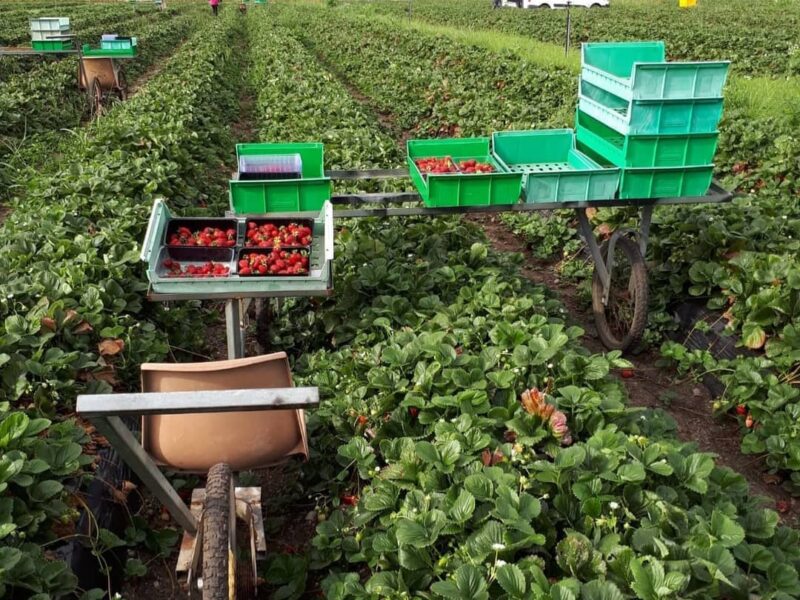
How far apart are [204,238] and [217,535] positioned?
Answer: 2921 mm

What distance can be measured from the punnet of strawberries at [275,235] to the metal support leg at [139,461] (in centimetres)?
219

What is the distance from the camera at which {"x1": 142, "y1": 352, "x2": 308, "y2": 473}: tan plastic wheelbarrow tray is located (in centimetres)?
325

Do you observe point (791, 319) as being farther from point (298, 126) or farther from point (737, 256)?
point (298, 126)

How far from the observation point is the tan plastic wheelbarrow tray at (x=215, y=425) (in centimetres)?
325

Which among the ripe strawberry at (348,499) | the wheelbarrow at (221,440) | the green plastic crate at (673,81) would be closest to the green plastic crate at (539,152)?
the green plastic crate at (673,81)

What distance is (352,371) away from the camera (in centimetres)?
448

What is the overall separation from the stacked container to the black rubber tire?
15652 millimetres

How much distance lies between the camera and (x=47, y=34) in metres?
15.5

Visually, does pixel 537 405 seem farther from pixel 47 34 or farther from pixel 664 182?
pixel 47 34

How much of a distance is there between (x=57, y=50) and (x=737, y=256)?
14.8 m

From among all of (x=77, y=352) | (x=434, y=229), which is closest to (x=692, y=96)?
(x=434, y=229)

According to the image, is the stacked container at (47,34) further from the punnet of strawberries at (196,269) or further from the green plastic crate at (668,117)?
the green plastic crate at (668,117)

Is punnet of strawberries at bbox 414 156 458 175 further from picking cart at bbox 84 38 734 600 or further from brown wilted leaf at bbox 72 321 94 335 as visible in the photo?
brown wilted leaf at bbox 72 321 94 335

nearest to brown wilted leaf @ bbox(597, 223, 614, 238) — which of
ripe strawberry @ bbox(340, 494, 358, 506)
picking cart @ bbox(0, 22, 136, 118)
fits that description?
ripe strawberry @ bbox(340, 494, 358, 506)
